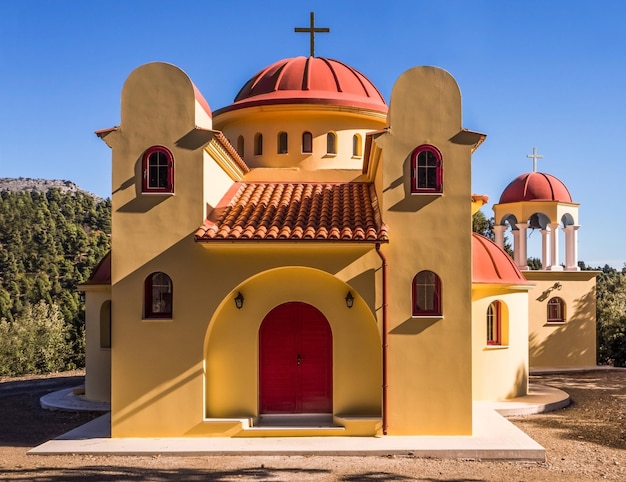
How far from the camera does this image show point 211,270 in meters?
13.0

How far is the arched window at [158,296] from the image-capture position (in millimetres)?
13219

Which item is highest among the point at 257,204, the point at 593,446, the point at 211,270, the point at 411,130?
the point at 411,130

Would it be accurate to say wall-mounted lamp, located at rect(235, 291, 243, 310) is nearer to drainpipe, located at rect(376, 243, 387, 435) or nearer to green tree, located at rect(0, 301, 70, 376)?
drainpipe, located at rect(376, 243, 387, 435)

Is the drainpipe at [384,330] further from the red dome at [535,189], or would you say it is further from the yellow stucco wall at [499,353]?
the red dome at [535,189]

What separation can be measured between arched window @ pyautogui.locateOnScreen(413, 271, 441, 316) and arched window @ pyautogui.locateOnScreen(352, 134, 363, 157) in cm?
612

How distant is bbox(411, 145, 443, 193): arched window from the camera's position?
521 inches

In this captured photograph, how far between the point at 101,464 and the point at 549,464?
808 cm

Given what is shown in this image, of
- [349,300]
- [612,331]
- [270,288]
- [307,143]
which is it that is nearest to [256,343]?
Answer: [270,288]

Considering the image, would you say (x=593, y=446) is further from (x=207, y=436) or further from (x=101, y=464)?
(x=101, y=464)

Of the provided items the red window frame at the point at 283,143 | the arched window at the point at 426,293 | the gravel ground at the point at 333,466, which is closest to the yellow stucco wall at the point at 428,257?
the arched window at the point at 426,293

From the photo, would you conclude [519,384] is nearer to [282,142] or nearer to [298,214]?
[298,214]

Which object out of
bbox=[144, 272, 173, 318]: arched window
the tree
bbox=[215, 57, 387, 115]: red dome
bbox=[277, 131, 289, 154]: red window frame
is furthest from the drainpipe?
the tree

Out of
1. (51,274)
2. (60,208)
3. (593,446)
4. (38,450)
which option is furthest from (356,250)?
(60,208)

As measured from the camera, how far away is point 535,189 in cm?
2655
